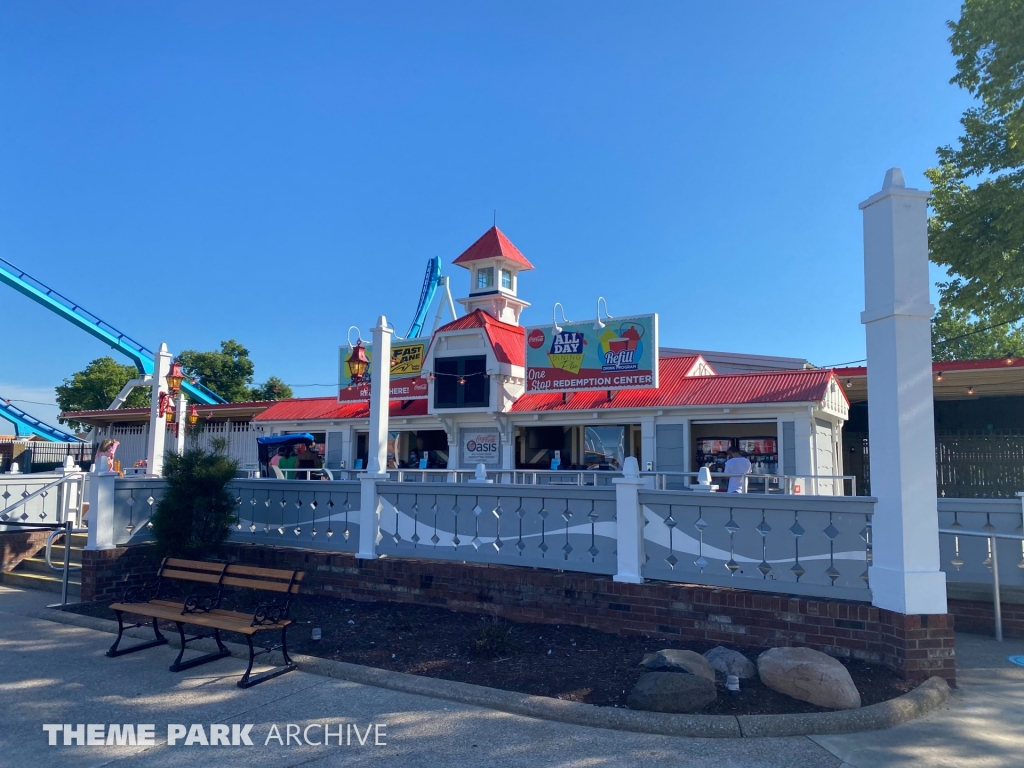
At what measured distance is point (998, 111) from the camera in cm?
1234


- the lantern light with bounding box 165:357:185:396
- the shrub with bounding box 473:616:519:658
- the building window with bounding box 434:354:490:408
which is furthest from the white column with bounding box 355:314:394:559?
the building window with bounding box 434:354:490:408

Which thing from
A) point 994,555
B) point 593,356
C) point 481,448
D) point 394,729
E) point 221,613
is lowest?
point 394,729

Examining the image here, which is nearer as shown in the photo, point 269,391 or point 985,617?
point 985,617

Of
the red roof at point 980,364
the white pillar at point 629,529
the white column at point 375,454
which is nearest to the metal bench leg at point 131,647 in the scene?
the white column at point 375,454

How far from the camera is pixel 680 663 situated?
547 cm

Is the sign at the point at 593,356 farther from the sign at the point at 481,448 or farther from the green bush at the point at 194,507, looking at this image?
the green bush at the point at 194,507

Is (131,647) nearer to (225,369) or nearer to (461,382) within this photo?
(461,382)

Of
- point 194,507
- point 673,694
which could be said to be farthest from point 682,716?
point 194,507

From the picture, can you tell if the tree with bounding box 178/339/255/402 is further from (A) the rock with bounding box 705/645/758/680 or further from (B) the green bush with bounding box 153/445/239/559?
(A) the rock with bounding box 705/645/758/680

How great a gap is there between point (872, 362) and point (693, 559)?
2.39 m

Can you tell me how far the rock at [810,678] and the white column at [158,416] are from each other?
11.0 metres

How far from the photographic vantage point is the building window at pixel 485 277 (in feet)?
71.4

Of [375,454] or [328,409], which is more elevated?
[328,409]

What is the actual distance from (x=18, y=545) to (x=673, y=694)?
11.0m
